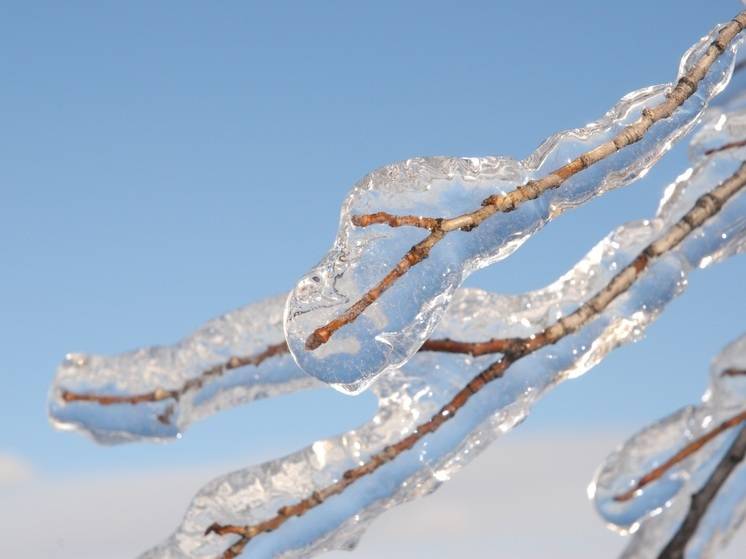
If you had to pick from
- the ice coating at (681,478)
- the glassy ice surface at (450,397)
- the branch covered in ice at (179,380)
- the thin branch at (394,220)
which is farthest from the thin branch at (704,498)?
the branch covered in ice at (179,380)

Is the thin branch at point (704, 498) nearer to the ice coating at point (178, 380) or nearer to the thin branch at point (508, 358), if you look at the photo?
the thin branch at point (508, 358)

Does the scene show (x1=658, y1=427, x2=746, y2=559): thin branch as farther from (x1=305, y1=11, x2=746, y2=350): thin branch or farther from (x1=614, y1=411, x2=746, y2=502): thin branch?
(x1=305, y1=11, x2=746, y2=350): thin branch

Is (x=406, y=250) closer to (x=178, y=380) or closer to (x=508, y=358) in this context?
(x=508, y=358)

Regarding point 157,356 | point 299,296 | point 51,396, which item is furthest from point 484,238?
point 51,396

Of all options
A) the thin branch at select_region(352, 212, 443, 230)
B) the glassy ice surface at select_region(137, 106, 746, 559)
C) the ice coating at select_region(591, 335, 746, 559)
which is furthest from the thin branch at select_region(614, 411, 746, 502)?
the thin branch at select_region(352, 212, 443, 230)

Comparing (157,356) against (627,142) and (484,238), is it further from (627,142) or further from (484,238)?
(627,142)

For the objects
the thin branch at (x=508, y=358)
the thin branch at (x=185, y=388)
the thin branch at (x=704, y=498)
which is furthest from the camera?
the thin branch at (x=185, y=388)

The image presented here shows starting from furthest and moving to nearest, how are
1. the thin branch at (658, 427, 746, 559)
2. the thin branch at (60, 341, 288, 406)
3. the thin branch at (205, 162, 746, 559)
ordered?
the thin branch at (60, 341, 288, 406) → the thin branch at (205, 162, 746, 559) → the thin branch at (658, 427, 746, 559)
